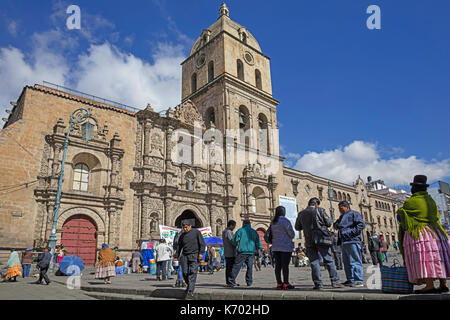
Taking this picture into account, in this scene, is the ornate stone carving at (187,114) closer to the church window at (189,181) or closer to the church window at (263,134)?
the church window at (189,181)

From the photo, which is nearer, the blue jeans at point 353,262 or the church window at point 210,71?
the blue jeans at point 353,262

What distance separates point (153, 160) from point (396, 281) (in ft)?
61.5

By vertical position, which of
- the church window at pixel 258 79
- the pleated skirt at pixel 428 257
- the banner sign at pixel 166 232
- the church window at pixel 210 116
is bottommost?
the pleated skirt at pixel 428 257

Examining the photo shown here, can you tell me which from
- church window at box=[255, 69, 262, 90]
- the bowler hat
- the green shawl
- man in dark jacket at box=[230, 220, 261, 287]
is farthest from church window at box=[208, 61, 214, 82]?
the green shawl

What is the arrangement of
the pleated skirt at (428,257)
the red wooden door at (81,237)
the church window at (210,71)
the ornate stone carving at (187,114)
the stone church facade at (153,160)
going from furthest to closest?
the church window at (210,71) < the ornate stone carving at (187,114) < the red wooden door at (81,237) < the stone church facade at (153,160) < the pleated skirt at (428,257)

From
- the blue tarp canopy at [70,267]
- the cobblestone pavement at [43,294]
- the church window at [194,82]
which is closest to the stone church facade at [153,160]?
the church window at [194,82]

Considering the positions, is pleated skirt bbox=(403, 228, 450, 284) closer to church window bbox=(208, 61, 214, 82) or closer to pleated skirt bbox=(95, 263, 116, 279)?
pleated skirt bbox=(95, 263, 116, 279)

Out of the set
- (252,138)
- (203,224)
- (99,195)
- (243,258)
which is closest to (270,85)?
(252,138)

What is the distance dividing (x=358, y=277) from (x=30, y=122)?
1778 cm

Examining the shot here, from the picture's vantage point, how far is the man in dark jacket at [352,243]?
6082mm

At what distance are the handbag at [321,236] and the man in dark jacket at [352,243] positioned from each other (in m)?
0.48

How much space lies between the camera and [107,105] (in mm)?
20969
